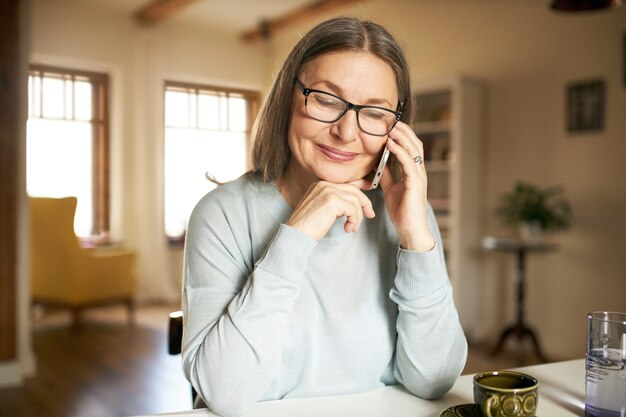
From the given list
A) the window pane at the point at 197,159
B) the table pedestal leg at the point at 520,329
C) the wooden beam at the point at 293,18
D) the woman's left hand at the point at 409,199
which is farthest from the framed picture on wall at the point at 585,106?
the woman's left hand at the point at 409,199

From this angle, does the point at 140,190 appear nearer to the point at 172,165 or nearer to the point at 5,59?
the point at 172,165

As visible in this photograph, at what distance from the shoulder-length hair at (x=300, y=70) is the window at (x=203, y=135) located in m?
1.16

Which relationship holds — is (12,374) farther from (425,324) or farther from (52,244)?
(425,324)

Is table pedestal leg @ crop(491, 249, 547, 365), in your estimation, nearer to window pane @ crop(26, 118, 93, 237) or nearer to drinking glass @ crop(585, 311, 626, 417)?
drinking glass @ crop(585, 311, 626, 417)

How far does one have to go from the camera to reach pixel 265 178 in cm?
111

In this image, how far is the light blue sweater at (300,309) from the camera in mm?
882

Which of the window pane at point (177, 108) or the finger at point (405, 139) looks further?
the window pane at point (177, 108)

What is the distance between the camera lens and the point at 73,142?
4.78 m

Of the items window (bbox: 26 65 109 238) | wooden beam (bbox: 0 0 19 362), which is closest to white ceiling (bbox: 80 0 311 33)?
window (bbox: 26 65 109 238)

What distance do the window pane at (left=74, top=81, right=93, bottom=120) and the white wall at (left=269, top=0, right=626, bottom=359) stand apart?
1.62 metres

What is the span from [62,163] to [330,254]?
4.31 meters

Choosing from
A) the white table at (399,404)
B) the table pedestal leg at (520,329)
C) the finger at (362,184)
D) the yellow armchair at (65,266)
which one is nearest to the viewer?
the white table at (399,404)

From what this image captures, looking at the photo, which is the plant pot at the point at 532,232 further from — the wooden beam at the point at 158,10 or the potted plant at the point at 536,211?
the wooden beam at the point at 158,10

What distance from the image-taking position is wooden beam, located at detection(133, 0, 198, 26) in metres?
4.79
